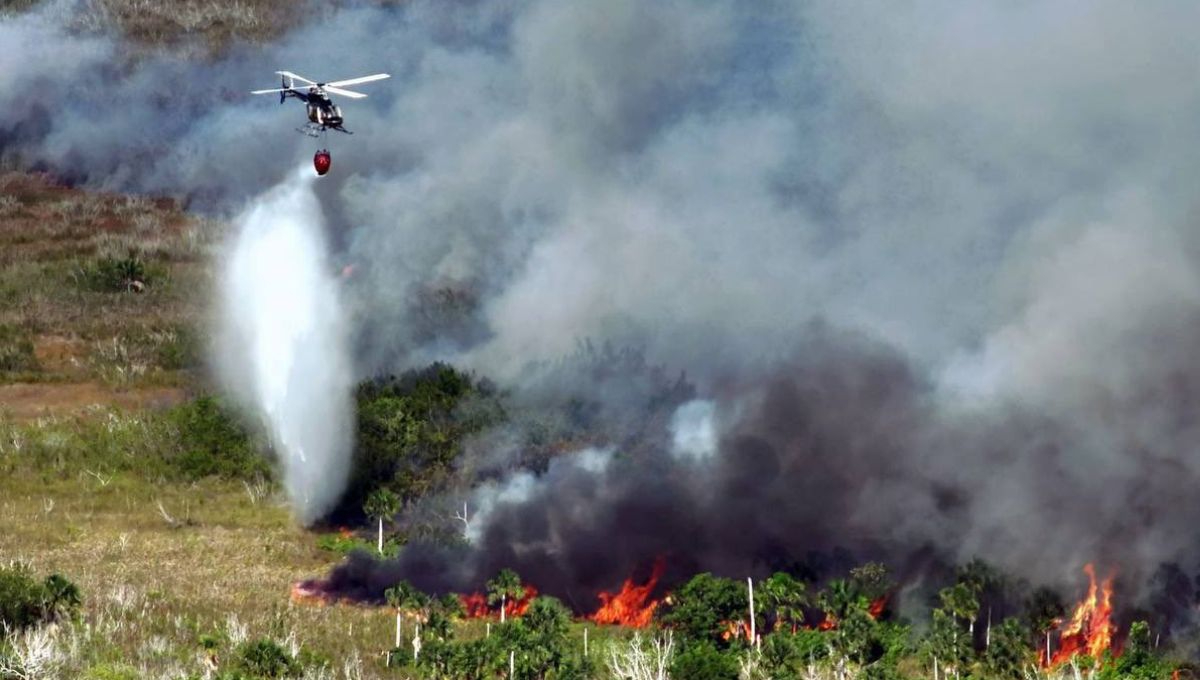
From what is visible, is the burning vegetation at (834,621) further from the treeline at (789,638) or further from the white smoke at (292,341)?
the white smoke at (292,341)

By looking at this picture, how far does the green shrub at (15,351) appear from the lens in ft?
459

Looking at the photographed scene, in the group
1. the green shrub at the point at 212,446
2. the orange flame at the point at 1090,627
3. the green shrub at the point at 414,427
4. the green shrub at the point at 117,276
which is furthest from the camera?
the green shrub at the point at 117,276

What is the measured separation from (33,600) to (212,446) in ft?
116

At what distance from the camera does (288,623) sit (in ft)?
312

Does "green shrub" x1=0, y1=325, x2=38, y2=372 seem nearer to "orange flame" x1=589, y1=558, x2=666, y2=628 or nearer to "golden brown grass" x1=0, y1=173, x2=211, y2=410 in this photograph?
"golden brown grass" x1=0, y1=173, x2=211, y2=410

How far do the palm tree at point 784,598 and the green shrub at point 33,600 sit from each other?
32299mm

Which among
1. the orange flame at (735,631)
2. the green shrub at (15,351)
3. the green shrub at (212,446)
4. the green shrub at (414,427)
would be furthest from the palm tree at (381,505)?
the green shrub at (15,351)

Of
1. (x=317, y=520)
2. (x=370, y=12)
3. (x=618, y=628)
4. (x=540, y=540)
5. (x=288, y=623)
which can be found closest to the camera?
(x=288, y=623)

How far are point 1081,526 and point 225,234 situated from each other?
77.3 m

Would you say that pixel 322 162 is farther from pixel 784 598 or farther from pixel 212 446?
pixel 212 446

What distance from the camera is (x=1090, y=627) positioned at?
10262cm

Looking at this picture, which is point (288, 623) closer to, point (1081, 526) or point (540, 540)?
point (540, 540)

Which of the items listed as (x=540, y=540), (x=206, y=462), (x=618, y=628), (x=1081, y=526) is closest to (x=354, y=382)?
(x=206, y=462)

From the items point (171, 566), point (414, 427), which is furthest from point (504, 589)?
point (414, 427)
